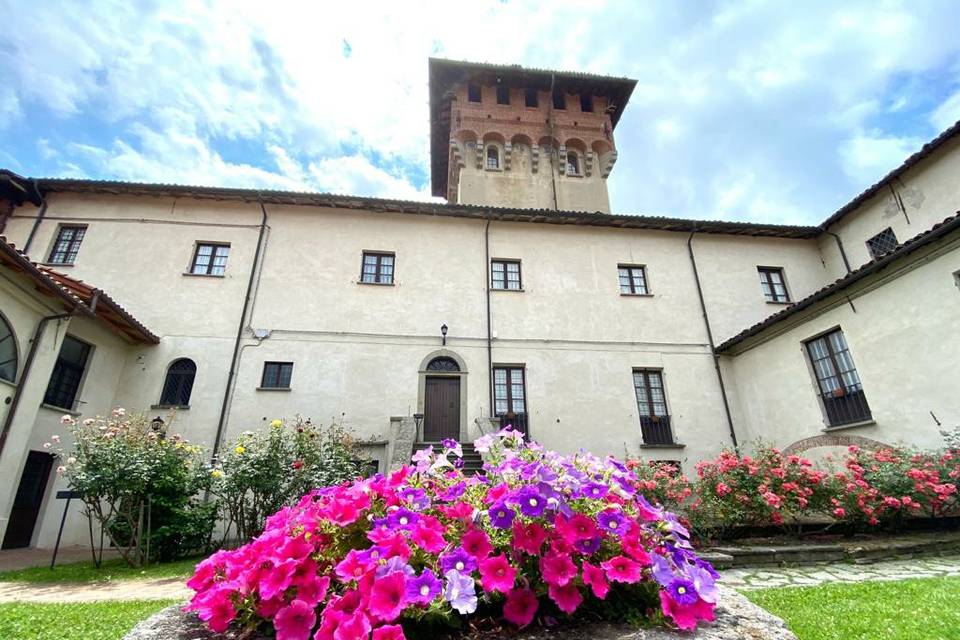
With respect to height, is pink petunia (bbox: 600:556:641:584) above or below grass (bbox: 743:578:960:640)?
above

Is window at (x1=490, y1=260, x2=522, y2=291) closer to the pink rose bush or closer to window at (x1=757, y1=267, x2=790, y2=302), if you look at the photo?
window at (x1=757, y1=267, x2=790, y2=302)

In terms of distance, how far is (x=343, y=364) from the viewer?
12.1 metres

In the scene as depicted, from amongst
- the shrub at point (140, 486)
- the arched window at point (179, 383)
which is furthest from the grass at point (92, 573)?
the arched window at point (179, 383)

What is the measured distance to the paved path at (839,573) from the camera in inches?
201

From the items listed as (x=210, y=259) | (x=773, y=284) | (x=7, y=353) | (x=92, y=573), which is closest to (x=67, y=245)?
(x=210, y=259)

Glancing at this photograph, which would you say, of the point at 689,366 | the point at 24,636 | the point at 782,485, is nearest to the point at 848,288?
the point at 689,366

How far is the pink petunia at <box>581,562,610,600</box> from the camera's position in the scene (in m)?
1.50

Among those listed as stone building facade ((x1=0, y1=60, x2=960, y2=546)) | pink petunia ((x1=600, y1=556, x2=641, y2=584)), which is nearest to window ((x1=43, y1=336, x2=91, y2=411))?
stone building facade ((x1=0, y1=60, x2=960, y2=546))

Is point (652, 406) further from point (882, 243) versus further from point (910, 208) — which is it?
point (910, 208)

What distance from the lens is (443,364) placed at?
12.5 meters

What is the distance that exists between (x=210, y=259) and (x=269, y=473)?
797 cm

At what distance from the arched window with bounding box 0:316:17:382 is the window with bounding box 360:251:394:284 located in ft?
24.4

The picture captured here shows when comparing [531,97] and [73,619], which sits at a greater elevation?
[531,97]

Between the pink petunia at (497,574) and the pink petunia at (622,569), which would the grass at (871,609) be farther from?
the pink petunia at (497,574)
